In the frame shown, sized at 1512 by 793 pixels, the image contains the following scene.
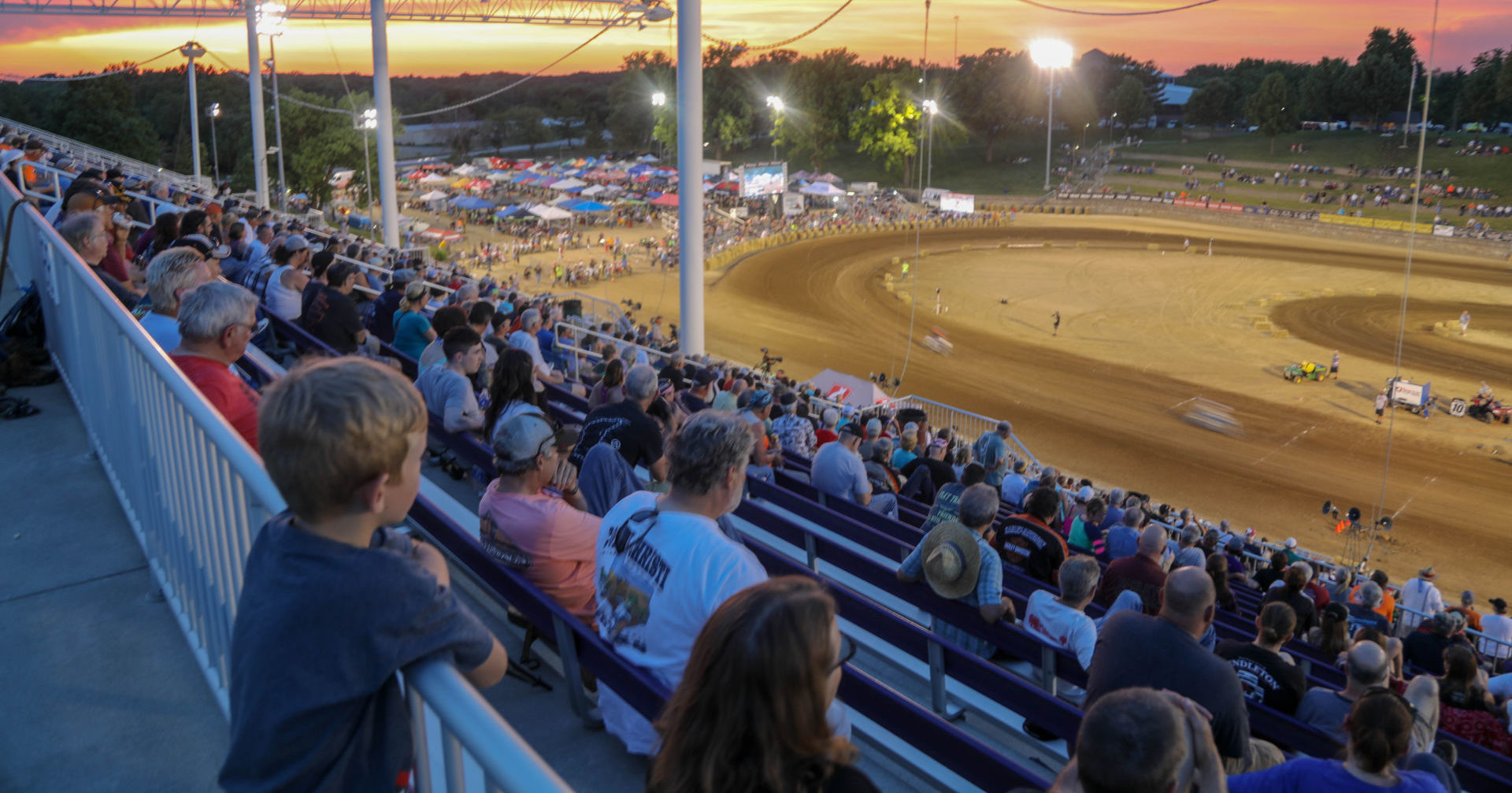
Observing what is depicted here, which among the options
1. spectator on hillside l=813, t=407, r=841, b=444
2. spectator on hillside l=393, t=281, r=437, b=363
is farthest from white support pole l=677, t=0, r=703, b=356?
spectator on hillside l=393, t=281, r=437, b=363

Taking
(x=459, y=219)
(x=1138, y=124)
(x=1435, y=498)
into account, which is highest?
(x=1138, y=124)

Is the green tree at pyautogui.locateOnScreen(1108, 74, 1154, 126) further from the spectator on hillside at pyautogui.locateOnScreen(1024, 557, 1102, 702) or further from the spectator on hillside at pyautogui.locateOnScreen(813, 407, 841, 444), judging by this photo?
the spectator on hillside at pyautogui.locateOnScreen(1024, 557, 1102, 702)

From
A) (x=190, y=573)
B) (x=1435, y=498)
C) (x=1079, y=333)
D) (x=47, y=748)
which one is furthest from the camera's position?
(x=1079, y=333)

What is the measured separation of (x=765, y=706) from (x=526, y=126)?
151353mm

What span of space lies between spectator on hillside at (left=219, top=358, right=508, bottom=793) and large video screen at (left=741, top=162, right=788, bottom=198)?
5886 centimetres

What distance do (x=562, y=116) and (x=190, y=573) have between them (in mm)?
160737

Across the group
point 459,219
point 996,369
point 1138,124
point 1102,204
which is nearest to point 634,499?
point 996,369

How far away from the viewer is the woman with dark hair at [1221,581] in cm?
807

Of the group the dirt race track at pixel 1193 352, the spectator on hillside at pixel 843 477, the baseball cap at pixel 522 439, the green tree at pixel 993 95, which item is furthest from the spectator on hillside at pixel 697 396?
the green tree at pixel 993 95

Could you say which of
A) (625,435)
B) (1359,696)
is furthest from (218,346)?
(1359,696)

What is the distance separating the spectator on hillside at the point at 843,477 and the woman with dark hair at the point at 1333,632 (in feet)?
10.9

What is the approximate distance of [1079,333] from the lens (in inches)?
1423

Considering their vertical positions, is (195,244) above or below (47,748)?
above

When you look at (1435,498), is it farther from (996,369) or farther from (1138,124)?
(1138,124)
